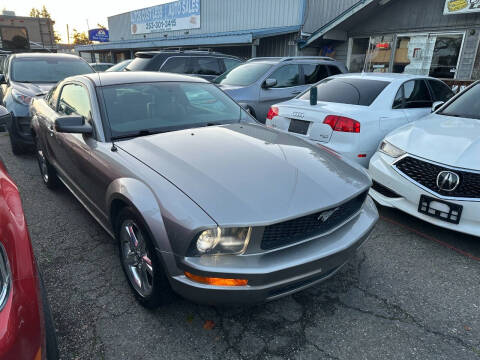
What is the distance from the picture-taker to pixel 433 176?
122 inches

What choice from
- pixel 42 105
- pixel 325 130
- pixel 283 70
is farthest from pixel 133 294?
pixel 283 70

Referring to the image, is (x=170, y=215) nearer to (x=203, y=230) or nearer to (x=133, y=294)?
(x=203, y=230)

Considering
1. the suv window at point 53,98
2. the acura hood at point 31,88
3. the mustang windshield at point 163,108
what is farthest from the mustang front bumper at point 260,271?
the acura hood at point 31,88

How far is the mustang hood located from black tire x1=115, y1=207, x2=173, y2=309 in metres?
0.33

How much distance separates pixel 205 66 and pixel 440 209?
7.20 metres

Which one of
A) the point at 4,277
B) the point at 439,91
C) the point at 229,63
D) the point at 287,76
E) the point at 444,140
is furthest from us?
the point at 229,63

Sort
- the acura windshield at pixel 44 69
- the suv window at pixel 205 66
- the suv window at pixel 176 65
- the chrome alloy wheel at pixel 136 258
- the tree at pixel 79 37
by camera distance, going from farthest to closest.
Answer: the tree at pixel 79 37
the suv window at pixel 205 66
the suv window at pixel 176 65
the acura windshield at pixel 44 69
the chrome alloy wheel at pixel 136 258

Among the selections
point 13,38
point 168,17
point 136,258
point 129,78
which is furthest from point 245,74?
point 13,38

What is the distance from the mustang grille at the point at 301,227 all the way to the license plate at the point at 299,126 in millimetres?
2256

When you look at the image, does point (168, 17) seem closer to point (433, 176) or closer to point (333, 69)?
point (333, 69)

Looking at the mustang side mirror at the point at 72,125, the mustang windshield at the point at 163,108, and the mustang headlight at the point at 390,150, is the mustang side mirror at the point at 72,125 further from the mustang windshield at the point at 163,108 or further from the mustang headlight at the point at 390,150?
the mustang headlight at the point at 390,150

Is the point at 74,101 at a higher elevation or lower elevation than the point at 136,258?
higher

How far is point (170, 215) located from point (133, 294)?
0.94 metres

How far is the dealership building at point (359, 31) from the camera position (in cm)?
1027
